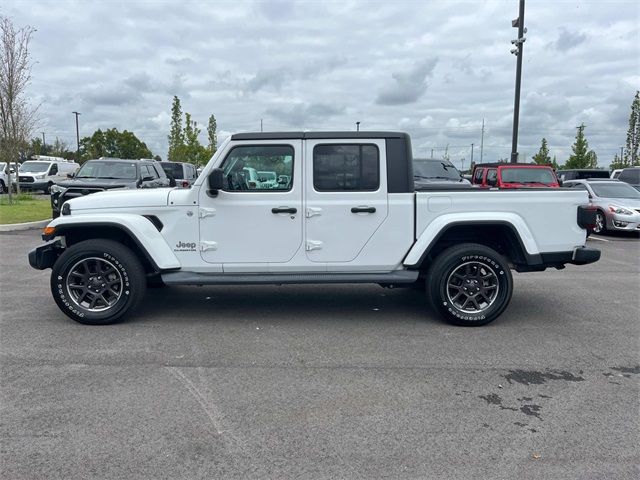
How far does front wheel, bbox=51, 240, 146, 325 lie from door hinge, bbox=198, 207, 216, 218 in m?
0.84

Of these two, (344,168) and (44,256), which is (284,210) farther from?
(44,256)

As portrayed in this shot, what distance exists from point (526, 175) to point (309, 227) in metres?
10.9

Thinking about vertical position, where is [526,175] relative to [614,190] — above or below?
above

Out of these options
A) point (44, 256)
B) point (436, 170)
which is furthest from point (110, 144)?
point (44, 256)

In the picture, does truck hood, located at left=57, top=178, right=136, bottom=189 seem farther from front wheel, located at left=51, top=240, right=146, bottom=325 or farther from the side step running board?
the side step running board

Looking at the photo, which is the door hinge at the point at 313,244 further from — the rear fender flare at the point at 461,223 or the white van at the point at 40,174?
the white van at the point at 40,174

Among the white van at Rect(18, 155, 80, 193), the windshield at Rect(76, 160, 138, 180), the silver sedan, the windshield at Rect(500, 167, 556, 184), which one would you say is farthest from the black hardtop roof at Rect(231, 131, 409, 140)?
the white van at Rect(18, 155, 80, 193)

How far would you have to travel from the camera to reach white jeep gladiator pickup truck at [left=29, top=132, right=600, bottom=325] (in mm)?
5508

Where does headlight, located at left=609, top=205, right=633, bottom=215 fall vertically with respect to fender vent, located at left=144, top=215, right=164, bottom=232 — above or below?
below

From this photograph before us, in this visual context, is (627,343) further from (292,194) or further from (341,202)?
(292,194)

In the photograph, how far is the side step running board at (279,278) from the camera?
554 cm

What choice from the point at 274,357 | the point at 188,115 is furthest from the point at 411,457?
the point at 188,115

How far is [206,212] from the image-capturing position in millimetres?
5504

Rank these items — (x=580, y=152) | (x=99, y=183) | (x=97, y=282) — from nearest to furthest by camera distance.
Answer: (x=97, y=282), (x=99, y=183), (x=580, y=152)
